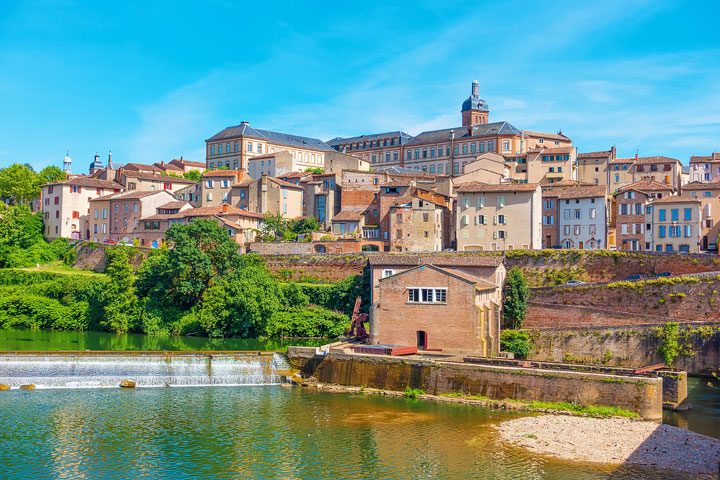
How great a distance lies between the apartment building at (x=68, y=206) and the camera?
3194 inches

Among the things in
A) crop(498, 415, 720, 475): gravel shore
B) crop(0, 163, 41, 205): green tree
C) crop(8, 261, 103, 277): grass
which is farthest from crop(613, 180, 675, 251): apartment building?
crop(0, 163, 41, 205): green tree

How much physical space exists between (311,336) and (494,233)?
19.7m

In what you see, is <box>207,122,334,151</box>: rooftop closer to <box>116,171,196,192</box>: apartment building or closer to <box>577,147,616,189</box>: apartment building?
<box>116,171,196,192</box>: apartment building

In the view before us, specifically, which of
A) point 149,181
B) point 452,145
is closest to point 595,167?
point 452,145

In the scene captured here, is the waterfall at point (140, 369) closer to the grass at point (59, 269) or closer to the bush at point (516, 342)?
the bush at point (516, 342)

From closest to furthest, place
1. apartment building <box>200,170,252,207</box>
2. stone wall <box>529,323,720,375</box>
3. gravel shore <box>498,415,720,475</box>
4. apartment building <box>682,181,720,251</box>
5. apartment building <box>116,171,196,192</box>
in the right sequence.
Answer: gravel shore <box>498,415,720,475</box> → stone wall <box>529,323,720,375</box> → apartment building <box>682,181,720,251</box> → apartment building <box>200,170,252,207</box> → apartment building <box>116,171,196,192</box>

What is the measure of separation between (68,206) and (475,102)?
208 feet

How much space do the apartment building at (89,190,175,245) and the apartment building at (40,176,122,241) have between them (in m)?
1.33

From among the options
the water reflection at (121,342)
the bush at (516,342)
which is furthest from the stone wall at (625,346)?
the water reflection at (121,342)

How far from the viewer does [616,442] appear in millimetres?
27781

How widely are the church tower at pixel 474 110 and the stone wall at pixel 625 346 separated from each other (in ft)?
241

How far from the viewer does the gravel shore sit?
25980mm

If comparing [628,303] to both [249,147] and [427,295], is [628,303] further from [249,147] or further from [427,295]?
[249,147]

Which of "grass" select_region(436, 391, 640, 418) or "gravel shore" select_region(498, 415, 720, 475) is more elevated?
"grass" select_region(436, 391, 640, 418)
